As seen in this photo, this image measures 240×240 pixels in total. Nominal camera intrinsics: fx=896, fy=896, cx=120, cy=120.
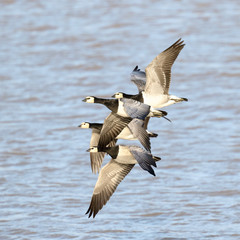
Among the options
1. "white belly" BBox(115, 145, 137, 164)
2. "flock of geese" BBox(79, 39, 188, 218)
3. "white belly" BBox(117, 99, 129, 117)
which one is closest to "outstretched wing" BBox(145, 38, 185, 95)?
"flock of geese" BBox(79, 39, 188, 218)

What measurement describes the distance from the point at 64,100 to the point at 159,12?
699 cm

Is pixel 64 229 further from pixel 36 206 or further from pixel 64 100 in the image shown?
pixel 64 100

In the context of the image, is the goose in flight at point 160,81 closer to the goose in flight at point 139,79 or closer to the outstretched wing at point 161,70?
the outstretched wing at point 161,70

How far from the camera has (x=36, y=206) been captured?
11719 mm

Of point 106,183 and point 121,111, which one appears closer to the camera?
point 121,111

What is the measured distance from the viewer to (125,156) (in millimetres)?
10367

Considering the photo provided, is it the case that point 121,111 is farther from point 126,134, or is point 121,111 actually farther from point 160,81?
point 160,81

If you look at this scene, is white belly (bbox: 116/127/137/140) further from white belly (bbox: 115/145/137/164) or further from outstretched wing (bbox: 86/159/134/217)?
outstretched wing (bbox: 86/159/134/217)

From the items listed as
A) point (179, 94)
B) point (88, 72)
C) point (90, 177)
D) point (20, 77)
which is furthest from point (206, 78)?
point (90, 177)

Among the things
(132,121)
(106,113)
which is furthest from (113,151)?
(106,113)

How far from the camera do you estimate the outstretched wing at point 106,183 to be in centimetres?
1046

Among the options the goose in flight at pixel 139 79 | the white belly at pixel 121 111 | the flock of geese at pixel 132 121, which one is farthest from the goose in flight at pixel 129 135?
the goose in flight at pixel 139 79

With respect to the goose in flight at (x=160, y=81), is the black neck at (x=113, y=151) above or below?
below

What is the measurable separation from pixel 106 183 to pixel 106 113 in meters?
5.24
